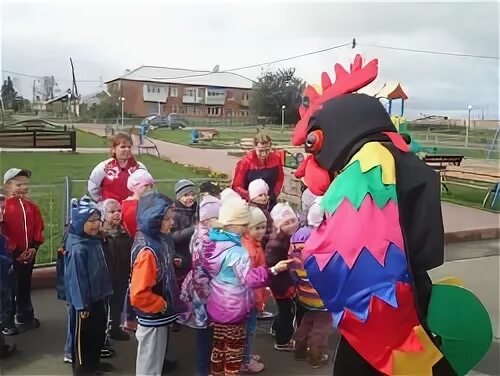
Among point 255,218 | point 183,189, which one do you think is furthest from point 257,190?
point 255,218

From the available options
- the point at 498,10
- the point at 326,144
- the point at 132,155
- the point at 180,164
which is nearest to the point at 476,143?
the point at 498,10

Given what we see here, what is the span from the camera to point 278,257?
320 cm

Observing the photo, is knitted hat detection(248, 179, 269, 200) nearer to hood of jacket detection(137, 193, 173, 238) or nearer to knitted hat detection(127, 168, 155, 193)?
knitted hat detection(127, 168, 155, 193)

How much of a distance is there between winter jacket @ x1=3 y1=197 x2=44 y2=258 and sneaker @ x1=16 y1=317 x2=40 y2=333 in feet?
1.39

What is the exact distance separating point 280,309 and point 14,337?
1525 millimetres

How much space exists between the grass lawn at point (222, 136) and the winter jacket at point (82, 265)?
1201mm

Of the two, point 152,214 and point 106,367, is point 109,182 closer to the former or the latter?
point 152,214

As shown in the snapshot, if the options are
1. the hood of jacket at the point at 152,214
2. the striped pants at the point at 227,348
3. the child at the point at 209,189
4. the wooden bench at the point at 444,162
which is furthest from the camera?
the wooden bench at the point at 444,162

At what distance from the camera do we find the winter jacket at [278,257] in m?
3.20

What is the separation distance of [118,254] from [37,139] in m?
1.10

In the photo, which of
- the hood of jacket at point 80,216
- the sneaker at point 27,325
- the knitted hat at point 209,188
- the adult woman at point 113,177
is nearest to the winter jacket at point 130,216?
the adult woman at point 113,177

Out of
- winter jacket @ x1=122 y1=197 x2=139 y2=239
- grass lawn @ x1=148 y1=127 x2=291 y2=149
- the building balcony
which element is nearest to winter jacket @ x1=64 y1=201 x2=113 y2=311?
winter jacket @ x1=122 y1=197 x2=139 y2=239

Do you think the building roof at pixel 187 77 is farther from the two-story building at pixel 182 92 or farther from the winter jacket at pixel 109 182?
the winter jacket at pixel 109 182

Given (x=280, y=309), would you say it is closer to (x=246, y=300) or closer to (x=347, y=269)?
(x=246, y=300)
